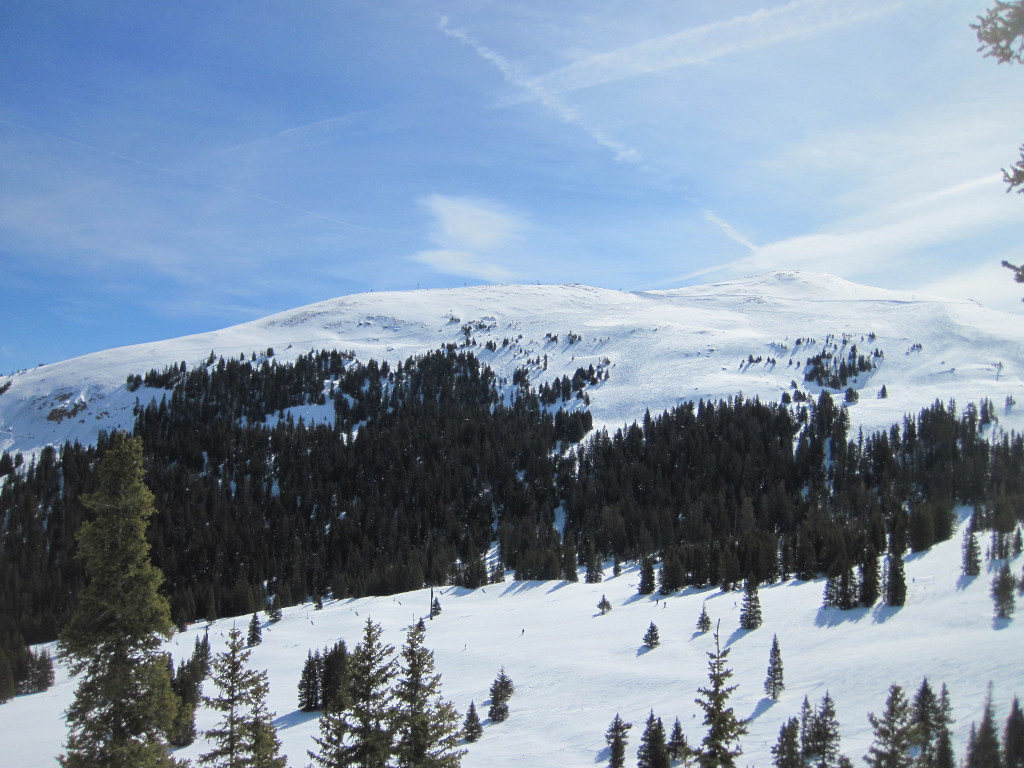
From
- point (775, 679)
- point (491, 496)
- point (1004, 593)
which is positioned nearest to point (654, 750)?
point (775, 679)

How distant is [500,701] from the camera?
48156 millimetres

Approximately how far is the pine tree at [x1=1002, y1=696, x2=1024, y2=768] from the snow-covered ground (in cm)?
398

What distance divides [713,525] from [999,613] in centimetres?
6764

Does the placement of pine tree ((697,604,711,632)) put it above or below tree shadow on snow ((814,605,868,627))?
below

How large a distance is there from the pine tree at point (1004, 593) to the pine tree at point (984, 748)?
80.9 feet

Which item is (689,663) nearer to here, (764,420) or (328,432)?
(764,420)

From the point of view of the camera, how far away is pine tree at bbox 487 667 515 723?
4747cm

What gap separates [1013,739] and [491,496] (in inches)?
5129

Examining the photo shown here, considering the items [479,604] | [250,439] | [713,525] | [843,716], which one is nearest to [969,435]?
[713,525]

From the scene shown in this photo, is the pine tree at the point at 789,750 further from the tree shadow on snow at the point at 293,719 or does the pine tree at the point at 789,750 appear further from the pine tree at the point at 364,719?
the tree shadow on snow at the point at 293,719

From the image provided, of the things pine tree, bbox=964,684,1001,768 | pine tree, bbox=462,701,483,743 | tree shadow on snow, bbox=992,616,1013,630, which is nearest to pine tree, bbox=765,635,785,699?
pine tree, bbox=964,684,1001,768

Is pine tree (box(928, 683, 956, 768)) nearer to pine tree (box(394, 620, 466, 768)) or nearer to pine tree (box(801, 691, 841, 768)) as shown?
pine tree (box(801, 691, 841, 768))

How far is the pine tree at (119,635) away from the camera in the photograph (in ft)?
49.9

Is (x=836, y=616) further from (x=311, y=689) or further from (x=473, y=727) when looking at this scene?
(x=311, y=689)
